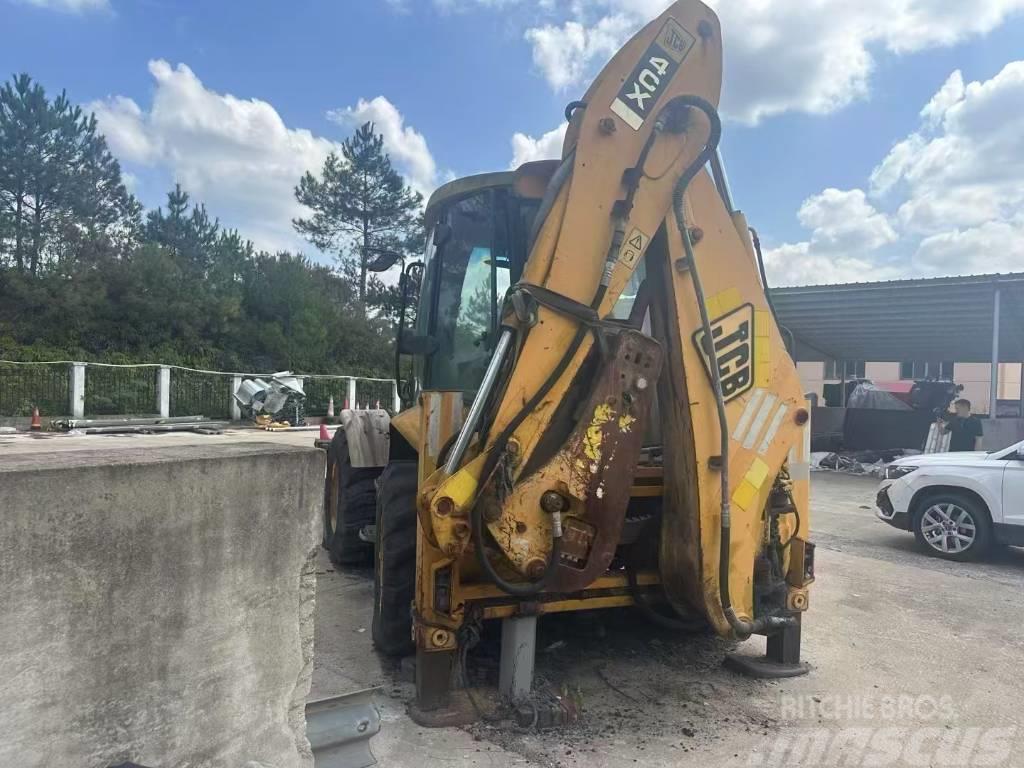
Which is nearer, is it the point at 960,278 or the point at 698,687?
the point at 698,687

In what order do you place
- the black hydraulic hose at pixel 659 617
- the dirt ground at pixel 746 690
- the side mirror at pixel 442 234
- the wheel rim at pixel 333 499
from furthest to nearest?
the wheel rim at pixel 333 499, the side mirror at pixel 442 234, the black hydraulic hose at pixel 659 617, the dirt ground at pixel 746 690

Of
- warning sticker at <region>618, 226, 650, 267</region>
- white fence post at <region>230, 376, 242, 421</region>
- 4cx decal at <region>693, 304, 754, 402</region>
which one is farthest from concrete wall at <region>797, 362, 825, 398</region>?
warning sticker at <region>618, 226, 650, 267</region>

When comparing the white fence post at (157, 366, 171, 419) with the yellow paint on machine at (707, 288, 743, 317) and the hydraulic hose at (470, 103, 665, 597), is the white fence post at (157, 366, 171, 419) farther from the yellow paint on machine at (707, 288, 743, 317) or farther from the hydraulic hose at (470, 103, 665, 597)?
the yellow paint on machine at (707, 288, 743, 317)

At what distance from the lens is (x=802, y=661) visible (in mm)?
4219

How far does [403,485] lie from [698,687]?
6.45 feet

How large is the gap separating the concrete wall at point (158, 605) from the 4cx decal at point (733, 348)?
6.52ft

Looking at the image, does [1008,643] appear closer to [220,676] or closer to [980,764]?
[980,764]

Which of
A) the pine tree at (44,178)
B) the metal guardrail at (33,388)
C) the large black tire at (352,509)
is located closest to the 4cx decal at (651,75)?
the large black tire at (352,509)

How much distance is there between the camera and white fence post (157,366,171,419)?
21922 millimetres

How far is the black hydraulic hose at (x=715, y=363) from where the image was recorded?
10.8 ft

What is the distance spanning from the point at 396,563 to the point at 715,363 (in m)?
1.98

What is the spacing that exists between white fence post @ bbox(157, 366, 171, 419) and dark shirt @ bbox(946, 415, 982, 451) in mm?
21147

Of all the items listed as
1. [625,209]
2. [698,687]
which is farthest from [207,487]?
[698,687]

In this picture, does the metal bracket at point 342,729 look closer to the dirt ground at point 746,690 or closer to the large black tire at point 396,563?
the dirt ground at point 746,690
